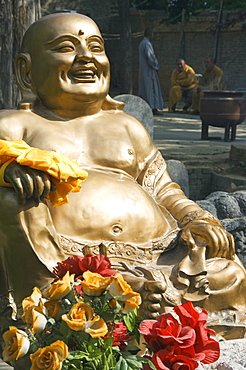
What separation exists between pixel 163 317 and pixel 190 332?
0.41 ft

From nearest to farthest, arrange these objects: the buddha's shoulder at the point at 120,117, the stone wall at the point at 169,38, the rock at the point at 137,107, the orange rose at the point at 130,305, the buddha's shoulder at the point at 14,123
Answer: the orange rose at the point at 130,305, the buddha's shoulder at the point at 14,123, the buddha's shoulder at the point at 120,117, the rock at the point at 137,107, the stone wall at the point at 169,38

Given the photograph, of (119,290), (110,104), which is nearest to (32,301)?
(119,290)

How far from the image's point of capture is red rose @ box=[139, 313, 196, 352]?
2244 millimetres

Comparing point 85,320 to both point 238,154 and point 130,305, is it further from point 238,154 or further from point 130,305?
point 238,154

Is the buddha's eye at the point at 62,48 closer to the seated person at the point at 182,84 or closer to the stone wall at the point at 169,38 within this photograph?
the seated person at the point at 182,84

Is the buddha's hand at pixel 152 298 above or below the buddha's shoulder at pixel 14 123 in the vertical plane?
below

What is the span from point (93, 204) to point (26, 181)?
0.56 metres

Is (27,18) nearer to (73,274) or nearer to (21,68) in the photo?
(21,68)

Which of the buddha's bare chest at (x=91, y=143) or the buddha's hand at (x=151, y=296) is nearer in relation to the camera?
the buddha's hand at (x=151, y=296)

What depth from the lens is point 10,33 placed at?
6.18m

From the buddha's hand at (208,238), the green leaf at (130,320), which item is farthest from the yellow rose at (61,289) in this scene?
the buddha's hand at (208,238)

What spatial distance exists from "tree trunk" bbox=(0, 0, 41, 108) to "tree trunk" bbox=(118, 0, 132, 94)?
1140 cm

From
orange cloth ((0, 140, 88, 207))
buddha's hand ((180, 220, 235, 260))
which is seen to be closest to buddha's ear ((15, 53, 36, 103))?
orange cloth ((0, 140, 88, 207))

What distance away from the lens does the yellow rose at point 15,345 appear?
218 cm
